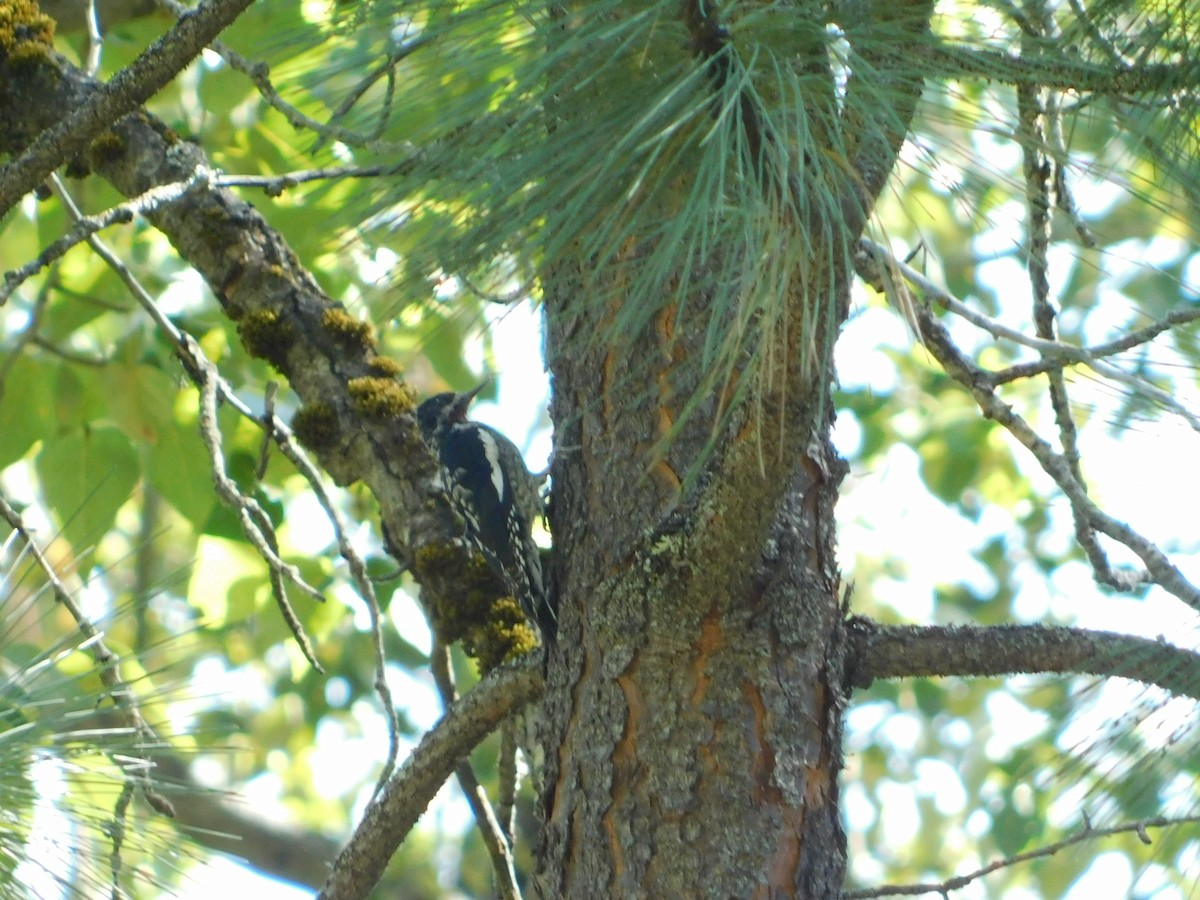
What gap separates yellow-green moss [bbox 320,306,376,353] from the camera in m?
2.37

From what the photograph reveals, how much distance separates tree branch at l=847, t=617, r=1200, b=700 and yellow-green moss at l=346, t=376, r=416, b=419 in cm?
95

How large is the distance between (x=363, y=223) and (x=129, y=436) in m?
1.71

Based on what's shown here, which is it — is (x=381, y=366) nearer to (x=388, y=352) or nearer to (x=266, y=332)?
(x=266, y=332)

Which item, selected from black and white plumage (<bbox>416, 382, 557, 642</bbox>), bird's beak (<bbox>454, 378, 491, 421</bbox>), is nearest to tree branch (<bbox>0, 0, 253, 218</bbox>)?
black and white plumage (<bbox>416, 382, 557, 642</bbox>)

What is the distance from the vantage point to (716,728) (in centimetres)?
162

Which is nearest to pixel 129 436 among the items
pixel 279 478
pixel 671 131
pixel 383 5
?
pixel 279 478

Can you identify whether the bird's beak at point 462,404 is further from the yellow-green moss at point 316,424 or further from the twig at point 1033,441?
the twig at point 1033,441

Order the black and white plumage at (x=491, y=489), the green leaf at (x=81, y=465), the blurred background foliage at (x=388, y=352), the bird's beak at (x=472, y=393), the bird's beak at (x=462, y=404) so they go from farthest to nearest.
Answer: the bird's beak at (x=462, y=404) → the bird's beak at (x=472, y=393) → the black and white plumage at (x=491, y=489) → the green leaf at (x=81, y=465) → the blurred background foliage at (x=388, y=352)

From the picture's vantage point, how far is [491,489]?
11.8 feet

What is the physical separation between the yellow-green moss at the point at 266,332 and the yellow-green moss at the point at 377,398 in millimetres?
153

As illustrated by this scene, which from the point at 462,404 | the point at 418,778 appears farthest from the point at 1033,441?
the point at 462,404

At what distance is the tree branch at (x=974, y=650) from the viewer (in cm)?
167

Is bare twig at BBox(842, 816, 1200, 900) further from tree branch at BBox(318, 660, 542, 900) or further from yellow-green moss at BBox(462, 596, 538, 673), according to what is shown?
yellow-green moss at BBox(462, 596, 538, 673)

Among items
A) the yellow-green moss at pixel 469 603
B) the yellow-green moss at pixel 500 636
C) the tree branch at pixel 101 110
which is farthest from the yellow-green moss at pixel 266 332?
the tree branch at pixel 101 110
